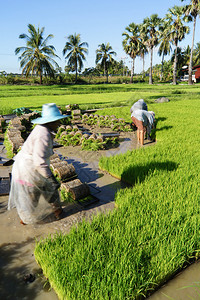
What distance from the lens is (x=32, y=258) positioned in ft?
7.11

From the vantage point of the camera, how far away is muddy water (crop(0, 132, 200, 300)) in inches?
70.8

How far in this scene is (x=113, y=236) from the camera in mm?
2168

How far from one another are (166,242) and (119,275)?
70 cm

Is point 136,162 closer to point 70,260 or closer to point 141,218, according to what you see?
point 141,218

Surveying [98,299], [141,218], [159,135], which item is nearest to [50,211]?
[141,218]

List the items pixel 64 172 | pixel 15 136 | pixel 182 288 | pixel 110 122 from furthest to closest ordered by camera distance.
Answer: pixel 110 122, pixel 15 136, pixel 64 172, pixel 182 288

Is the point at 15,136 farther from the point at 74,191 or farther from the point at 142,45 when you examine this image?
the point at 142,45

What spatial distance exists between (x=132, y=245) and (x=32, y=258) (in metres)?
1.05

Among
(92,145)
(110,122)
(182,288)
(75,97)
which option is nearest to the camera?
(182,288)

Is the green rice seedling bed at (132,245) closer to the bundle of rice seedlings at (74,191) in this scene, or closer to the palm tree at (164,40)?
the bundle of rice seedlings at (74,191)

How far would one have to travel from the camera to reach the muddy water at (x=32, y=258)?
5.90 ft

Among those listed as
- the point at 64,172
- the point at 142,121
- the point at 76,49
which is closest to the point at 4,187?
the point at 64,172

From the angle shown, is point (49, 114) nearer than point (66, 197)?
Yes

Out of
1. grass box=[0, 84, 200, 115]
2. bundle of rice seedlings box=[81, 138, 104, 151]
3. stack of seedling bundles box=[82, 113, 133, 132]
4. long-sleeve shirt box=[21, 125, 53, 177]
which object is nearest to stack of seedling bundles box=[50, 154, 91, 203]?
long-sleeve shirt box=[21, 125, 53, 177]
